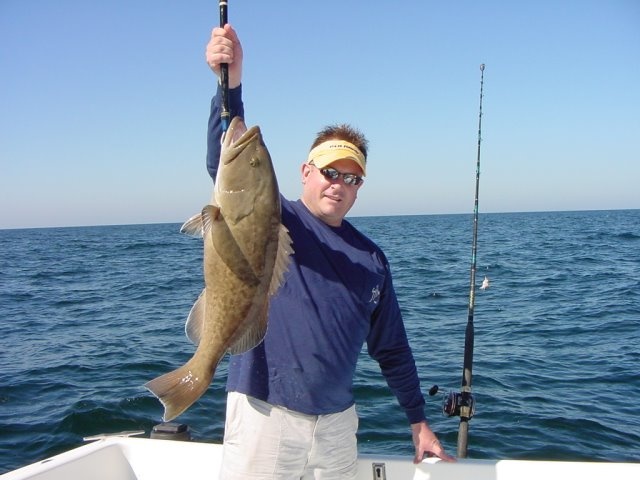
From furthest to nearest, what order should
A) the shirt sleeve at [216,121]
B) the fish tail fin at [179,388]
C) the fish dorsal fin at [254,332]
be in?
the shirt sleeve at [216,121]
the fish dorsal fin at [254,332]
the fish tail fin at [179,388]

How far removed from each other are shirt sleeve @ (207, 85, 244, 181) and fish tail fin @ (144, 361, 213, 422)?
101cm

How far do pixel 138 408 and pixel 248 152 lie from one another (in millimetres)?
6369

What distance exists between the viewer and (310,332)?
2.84m

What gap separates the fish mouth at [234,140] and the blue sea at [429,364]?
4.92 metres

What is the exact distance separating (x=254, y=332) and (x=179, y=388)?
0.39 metres

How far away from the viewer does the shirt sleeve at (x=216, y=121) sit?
2732 millimetres

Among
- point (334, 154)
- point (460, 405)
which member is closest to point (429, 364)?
point (460, 405)

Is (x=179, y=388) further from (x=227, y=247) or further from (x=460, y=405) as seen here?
(x=460, y=405)

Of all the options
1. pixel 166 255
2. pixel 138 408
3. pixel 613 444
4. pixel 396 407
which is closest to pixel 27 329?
pixel 138 408

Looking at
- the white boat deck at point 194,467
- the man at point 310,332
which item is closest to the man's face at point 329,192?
the man at point 310,332

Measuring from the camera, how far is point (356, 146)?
315 centimetres

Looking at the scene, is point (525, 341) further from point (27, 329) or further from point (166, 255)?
point (166, 255)

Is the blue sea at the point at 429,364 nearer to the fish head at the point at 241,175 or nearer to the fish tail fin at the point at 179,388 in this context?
the fish tail fin at the point at 179,388

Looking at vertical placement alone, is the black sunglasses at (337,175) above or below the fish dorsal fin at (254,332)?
above
